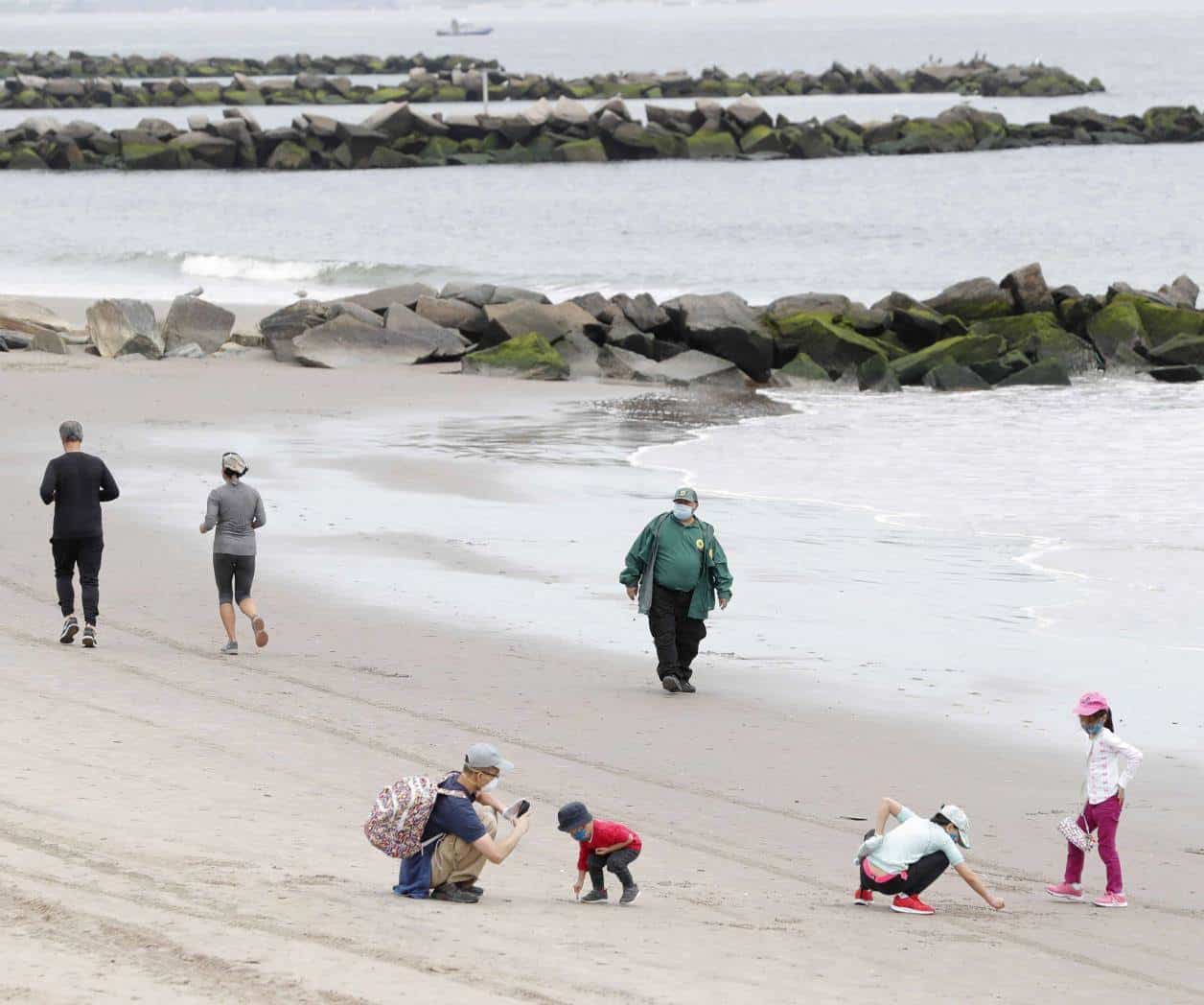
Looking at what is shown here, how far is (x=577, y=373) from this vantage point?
2792 cm

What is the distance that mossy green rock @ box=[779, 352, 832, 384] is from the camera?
2820 cm

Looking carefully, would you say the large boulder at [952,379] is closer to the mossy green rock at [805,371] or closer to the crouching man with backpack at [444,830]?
the mossy green rock at [805,371]

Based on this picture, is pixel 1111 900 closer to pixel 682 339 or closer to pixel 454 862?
pixel 454 862

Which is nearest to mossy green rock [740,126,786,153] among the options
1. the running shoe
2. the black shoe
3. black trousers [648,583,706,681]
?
black trousers [648,583,706,681]

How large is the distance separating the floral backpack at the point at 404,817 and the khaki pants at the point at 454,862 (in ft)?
0.29

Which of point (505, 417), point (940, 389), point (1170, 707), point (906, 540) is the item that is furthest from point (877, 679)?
point (940, 389)

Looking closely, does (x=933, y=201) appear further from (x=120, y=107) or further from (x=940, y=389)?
(x=120, y=107)

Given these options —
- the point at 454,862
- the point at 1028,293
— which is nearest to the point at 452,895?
the point at 454,862

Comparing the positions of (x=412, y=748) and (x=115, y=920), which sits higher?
(x=115, y=920)

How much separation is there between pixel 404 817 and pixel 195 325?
898 inches

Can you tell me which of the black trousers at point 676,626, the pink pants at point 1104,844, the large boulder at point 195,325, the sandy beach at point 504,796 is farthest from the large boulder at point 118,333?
the pink pants at point 1104,844

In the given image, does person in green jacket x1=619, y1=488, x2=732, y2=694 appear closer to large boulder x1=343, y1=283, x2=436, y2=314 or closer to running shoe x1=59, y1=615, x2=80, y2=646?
running shoe x1=59, y1=615, x2=80, y2=646

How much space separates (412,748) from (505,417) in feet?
44.4

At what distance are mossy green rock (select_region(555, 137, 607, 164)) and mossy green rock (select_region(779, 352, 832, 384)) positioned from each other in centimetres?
4846
